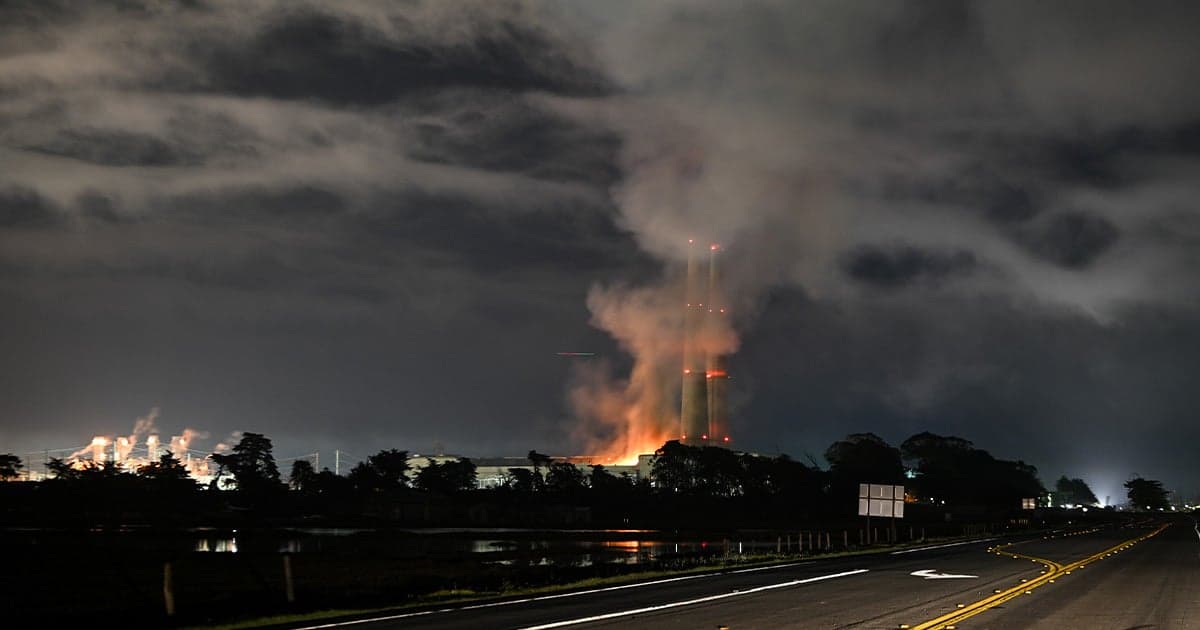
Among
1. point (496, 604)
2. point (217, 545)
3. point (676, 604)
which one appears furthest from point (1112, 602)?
point (217, 545)

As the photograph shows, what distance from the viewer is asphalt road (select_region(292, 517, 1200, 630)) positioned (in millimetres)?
29141

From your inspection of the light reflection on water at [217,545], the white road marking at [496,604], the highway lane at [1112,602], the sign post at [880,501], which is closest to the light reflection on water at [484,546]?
the light reflection on water at [217,545]

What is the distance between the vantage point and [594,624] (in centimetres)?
2864

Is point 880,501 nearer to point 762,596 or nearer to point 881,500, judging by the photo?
point 881,500

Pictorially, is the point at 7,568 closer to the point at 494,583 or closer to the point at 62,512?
the point at 494,583

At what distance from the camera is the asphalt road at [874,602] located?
2914 cm

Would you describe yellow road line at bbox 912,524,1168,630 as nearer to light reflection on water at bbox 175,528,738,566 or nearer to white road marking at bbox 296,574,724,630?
white road marking at bbox 296,574,724,630

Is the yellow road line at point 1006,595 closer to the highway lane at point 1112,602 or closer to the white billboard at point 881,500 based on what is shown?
the highway lane at point 1112,602

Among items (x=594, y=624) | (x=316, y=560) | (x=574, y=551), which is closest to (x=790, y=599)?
(x=594, y=624)

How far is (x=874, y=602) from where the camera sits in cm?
3459

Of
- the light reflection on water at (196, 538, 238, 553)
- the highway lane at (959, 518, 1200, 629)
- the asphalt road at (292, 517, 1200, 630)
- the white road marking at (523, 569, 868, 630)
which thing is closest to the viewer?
the white road marking at (523, 569, 868, 630)

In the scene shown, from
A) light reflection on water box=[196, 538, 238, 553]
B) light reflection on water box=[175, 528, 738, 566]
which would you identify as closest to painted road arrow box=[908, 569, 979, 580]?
light reflection on water box=[175, 528, 738, 566]

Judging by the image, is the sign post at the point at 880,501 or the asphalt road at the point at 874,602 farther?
the sign post at the point at 880,501

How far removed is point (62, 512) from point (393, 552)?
10854cm
